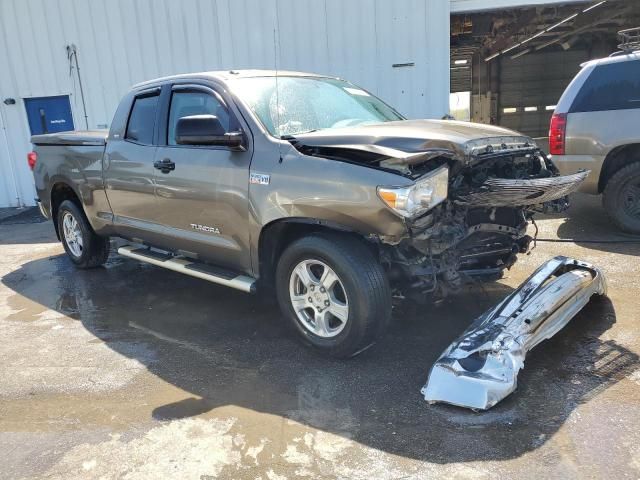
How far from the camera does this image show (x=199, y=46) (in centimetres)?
1009

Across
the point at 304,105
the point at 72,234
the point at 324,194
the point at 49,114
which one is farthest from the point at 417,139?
the point at 49,114

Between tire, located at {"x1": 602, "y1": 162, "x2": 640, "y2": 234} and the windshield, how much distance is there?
317 cm

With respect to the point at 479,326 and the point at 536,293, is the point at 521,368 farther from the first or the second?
the point at 536,293

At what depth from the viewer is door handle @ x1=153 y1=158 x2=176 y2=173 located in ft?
14.6

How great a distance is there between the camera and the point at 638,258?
18.0 ft

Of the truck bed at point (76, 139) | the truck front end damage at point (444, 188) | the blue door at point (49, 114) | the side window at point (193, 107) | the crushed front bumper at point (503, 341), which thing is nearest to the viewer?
the crushed front bumper at point (503, 341)

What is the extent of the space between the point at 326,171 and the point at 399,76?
22.0 ft

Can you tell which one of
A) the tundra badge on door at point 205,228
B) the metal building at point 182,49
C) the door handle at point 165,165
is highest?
the metal building at point 182,49

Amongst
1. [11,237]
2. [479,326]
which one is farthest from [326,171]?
[11,237]

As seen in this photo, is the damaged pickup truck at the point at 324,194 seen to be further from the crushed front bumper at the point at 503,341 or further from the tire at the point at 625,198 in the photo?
the tire at the point at 625,198

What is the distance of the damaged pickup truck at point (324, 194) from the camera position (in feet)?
10.8

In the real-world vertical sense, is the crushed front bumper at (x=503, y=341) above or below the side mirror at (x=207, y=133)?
below

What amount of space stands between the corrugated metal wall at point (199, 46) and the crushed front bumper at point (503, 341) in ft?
21.1

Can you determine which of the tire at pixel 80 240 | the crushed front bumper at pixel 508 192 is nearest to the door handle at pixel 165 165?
the tire at pixel 80 240
